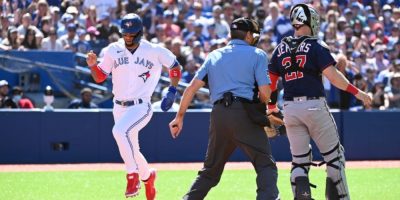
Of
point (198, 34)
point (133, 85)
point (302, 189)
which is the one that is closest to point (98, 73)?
point (133, 85)

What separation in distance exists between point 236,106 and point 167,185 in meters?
4.35

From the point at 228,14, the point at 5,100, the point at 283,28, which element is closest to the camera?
the point at 5,100

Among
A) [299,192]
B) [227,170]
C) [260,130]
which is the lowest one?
[227,170]

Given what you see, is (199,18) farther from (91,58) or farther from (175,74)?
(91,58)

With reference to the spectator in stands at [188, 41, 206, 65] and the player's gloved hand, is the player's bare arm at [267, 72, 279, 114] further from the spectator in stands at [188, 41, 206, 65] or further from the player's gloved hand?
the spectator in stands at [188, 41, 206, 65]

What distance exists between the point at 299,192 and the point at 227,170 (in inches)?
256

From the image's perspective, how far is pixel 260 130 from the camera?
26.6ft

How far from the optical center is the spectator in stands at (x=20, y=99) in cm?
1647

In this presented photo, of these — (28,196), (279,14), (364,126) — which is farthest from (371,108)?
(28,196)

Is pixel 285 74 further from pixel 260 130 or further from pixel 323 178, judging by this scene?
pixel 323 178

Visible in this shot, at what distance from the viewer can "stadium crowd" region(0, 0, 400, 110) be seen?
1780cm

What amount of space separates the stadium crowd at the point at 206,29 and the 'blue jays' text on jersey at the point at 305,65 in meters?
8.32

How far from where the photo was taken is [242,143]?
8.00 meters

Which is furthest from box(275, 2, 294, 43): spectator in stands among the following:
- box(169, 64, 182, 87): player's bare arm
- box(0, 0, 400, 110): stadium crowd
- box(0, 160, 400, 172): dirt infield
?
box(169, 64, 182, 87): player's bare arm
